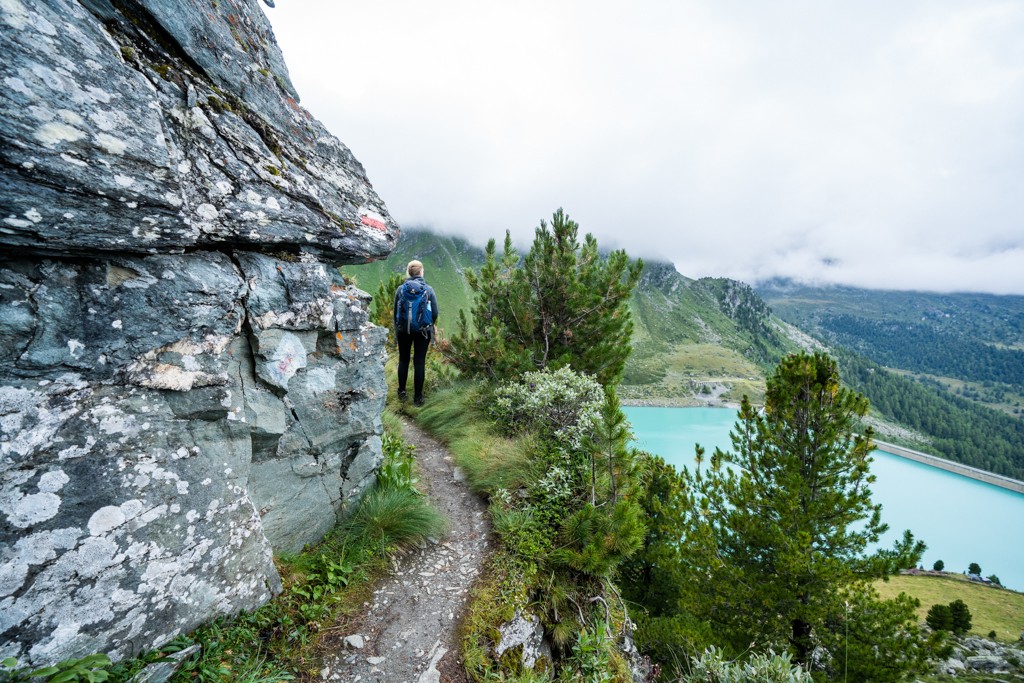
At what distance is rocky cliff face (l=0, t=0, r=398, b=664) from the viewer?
2.75 metres

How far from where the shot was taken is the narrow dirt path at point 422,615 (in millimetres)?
3842

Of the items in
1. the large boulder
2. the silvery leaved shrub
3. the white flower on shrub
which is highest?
the large boulder

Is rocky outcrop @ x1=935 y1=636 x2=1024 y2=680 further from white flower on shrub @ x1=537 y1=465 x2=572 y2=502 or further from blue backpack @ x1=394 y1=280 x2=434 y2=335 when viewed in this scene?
blue backpack @ x1=394 y1=280 x2=434 y2=335

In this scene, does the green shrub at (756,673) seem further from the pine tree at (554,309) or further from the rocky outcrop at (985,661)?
the rocky outcrop at (985,661)

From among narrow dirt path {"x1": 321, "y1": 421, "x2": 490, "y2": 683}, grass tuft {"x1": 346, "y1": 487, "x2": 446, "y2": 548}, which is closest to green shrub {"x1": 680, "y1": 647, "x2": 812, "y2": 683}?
narrow dirt path {"x1": 321, "y1": 421, "x2": 490, "y2": 683}

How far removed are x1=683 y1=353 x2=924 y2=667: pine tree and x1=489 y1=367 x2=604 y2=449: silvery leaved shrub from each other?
5532 mm

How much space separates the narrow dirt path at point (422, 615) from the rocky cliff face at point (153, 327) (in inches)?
41.9

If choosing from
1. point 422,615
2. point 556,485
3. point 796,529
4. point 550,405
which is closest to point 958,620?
point 796,529

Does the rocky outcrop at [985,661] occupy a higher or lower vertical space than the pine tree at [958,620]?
higher

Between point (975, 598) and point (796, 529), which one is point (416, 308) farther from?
point (975, 598)

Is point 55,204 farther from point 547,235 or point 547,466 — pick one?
point 547,235

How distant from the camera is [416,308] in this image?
8.45 metres

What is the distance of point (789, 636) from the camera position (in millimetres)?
10344

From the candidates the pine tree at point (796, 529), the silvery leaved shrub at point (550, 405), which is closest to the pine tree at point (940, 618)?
the pine tree at point (796, 529)
